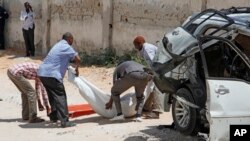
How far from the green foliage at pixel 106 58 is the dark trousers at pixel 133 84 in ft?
19.1

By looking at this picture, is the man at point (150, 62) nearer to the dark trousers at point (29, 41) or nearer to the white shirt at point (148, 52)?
the white shirt at point (148, 52)

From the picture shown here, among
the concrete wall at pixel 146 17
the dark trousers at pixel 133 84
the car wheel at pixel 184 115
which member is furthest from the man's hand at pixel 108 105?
the concrete wall at pixel 146 17

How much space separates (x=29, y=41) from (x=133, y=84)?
1107cm

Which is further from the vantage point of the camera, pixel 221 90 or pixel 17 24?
pixel 17 24

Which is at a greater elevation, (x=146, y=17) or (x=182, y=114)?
(x=146, y=17)

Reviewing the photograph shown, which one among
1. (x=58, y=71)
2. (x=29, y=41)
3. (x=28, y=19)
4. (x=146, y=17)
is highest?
(x=146, y=17)

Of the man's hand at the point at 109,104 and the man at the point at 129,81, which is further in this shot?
the man's hand at the point at 109,104

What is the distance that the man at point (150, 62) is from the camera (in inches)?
342

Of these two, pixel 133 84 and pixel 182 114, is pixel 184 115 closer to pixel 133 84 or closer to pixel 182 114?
pixel 182 114

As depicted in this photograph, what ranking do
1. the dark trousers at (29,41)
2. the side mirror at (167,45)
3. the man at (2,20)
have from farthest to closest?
the man at (2,20) < the dark trousers at (29,41) < the side mirror at (167,45)

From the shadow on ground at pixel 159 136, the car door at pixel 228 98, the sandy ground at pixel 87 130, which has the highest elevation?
the car door at pixel 228 98

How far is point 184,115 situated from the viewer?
7527 millimetres

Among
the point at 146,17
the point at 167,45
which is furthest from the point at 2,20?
the point at 167,45

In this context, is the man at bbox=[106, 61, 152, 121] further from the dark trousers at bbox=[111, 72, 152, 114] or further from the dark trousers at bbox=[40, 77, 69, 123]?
the dark trousers at bbox=[40, 77, 69, 123]
